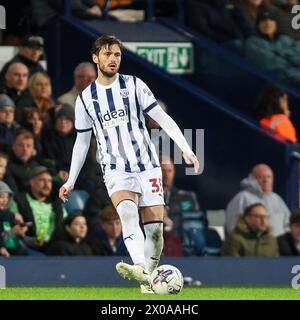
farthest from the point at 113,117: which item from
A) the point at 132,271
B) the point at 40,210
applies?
the point at 40,210

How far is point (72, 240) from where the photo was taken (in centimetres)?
1499

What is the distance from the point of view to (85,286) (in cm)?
1479

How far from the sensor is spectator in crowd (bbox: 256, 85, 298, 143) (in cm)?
1611

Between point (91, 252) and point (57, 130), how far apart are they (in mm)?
1057

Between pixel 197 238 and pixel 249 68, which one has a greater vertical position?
pixel 249 68

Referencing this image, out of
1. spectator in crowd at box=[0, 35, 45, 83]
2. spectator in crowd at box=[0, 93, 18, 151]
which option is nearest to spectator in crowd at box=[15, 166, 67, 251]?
spectator in crowd at box=[0, 93, 18, 151]

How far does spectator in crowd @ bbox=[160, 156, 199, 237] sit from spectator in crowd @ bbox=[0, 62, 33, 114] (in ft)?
4.11

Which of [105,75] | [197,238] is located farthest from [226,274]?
[105,75]

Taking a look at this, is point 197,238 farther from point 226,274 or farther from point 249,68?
point 249,68

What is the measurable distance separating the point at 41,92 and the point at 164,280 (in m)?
2.98

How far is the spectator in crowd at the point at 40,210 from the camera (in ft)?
49.0

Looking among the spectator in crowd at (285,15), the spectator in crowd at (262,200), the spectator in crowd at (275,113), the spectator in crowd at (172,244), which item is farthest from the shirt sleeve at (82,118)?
the spectator in crowd at (285,15)

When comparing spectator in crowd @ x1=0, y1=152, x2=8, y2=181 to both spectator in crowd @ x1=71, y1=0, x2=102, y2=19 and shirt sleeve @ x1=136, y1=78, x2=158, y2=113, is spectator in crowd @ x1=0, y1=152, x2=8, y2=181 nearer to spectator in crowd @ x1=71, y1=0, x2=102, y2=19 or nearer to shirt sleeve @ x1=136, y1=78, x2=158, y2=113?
spectator in crowd @ x1=71, y1=0, x2=102, y2=19

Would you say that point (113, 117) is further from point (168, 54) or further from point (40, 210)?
point (168, 54)
